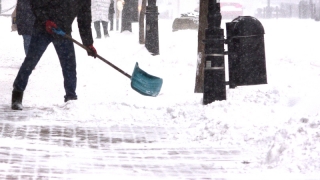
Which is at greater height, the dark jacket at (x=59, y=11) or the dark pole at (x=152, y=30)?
the dark jacket at (x=59, y=11)

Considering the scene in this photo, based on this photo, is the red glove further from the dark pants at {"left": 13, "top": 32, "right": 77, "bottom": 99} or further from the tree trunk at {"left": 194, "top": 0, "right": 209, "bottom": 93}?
the tree trunk at {"left": 194, "top": 0, "right": 209, "bottom": 93}

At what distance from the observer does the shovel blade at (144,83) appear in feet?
30.6

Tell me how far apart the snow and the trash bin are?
19cm

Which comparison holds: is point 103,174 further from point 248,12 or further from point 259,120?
point 248,12

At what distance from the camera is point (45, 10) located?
8875 mm

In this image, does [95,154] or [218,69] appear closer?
[95,154]

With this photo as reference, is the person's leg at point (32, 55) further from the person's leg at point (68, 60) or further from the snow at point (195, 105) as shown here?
the snow at point (195, 105)

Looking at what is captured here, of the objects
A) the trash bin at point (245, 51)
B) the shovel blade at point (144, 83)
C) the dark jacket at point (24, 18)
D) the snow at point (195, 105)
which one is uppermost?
the dark jacket at point (24, 18)

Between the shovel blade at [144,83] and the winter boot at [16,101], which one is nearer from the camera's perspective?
the winter boot at [16,101]

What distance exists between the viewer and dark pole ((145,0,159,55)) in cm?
1550

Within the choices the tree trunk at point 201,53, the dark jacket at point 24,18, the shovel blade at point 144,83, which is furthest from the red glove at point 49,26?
the dark jacket at point 24,18

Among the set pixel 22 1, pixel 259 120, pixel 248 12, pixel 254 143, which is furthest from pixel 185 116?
pixel 248 12

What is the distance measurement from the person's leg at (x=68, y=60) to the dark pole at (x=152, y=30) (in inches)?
254

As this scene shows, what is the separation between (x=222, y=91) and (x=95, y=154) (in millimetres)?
2945
